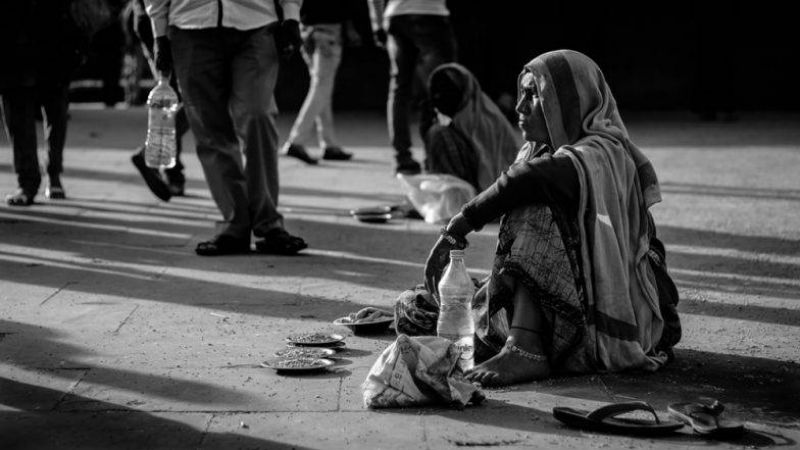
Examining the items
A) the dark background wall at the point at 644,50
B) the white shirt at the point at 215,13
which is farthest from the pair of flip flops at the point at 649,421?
the dark background wall at the point at 644,50

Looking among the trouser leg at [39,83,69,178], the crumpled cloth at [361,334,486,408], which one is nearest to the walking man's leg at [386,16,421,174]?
the trouser leg at [39,83,69,178]

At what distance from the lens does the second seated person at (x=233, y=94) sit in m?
6.61

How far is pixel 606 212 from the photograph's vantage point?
4395 mm

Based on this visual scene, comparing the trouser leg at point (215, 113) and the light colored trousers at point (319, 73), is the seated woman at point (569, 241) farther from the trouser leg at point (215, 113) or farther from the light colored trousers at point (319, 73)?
the light colored trousers at point (319, 73)

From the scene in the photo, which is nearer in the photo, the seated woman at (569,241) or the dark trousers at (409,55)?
the seated woman at (569,241)

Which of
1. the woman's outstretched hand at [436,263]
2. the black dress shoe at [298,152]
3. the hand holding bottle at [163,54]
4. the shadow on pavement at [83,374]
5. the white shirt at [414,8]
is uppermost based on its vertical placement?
the white shirt at [414,8]

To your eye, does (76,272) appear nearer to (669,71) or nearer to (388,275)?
(388,275)

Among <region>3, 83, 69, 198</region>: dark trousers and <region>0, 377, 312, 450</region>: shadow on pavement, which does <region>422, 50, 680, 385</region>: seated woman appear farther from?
<region>3, 83, 69, 198</region>: dark trousers

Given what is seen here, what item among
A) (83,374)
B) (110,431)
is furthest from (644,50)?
(110,431)

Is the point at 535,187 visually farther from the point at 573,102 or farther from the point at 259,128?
the point at 259,128

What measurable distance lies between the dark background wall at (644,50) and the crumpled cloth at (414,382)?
12369 mm

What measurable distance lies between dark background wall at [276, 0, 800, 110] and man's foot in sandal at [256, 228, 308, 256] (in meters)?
9.62

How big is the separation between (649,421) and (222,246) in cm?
356

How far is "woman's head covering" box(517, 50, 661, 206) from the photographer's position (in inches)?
176
